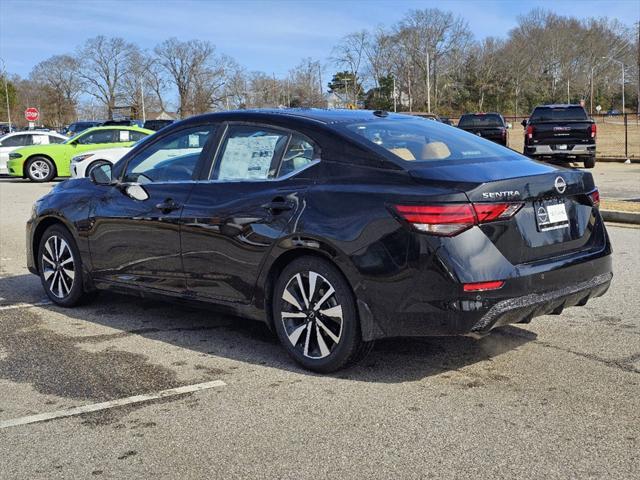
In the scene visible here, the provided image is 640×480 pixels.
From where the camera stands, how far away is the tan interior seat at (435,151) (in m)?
4.73

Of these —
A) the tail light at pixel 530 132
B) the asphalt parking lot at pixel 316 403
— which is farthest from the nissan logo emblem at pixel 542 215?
the tail light at pixel 530 132

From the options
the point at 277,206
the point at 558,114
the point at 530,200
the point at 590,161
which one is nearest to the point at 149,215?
the point at 277,206

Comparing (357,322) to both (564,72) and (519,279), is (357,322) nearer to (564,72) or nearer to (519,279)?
(519,279)

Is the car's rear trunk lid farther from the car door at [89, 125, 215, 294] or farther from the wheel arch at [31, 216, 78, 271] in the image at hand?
the wheel arch at [31, 216, 78, 271]

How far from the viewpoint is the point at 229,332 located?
576cm

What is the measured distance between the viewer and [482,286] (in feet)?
13.5

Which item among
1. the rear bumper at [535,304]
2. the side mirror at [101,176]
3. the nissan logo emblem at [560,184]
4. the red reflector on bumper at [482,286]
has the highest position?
the side mirror at [101,176]

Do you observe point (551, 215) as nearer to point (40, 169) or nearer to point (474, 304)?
point (474, 304)

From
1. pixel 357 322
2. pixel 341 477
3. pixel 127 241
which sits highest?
pixel 127 241

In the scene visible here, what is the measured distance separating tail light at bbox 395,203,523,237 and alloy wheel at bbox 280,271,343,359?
0.70 meters

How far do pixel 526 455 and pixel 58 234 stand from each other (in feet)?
14.7

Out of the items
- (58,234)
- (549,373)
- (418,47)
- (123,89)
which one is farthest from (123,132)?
(123,89)

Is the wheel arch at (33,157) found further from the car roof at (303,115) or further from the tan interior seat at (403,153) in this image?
the tan interior seat at (403,153)

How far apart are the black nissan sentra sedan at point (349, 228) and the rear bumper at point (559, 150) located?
57.3 feet
